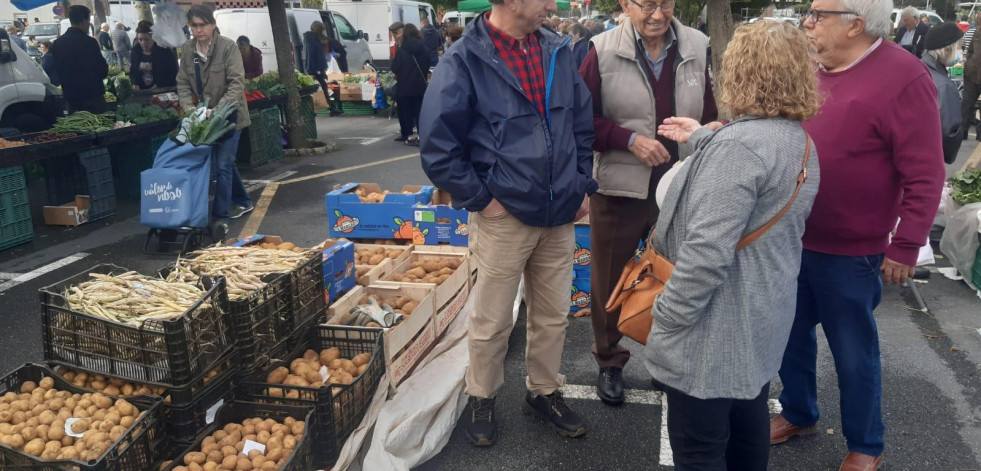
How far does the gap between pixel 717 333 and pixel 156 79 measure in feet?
35.2

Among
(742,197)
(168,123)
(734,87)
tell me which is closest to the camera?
(742,197)

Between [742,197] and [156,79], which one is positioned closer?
[742,197]

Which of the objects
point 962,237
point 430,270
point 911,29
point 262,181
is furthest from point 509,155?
point 911,29

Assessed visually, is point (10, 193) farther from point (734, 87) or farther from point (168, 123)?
point (734, 87)

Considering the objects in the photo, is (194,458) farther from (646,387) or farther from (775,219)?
(646,387)

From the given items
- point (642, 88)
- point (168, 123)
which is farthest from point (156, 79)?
point (642, 88)

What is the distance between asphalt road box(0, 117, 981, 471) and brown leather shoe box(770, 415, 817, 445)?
0.13 ft

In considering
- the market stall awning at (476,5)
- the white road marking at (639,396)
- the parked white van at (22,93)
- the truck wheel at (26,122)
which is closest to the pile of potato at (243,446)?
the white road marking at (639,396)

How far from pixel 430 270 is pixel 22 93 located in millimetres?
6640

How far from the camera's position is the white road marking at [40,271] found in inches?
235

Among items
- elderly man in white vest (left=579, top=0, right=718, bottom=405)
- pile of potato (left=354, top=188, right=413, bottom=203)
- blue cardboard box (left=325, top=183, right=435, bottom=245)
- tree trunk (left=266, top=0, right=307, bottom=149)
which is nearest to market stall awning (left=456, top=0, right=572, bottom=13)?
tree trunk (left=266, top=0, right=307, bottom=149)

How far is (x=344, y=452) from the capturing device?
319 centimetres

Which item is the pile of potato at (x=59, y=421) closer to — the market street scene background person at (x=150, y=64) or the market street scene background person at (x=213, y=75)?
the market street scene background person at (x=213, y=75)

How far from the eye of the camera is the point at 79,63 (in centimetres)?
910
